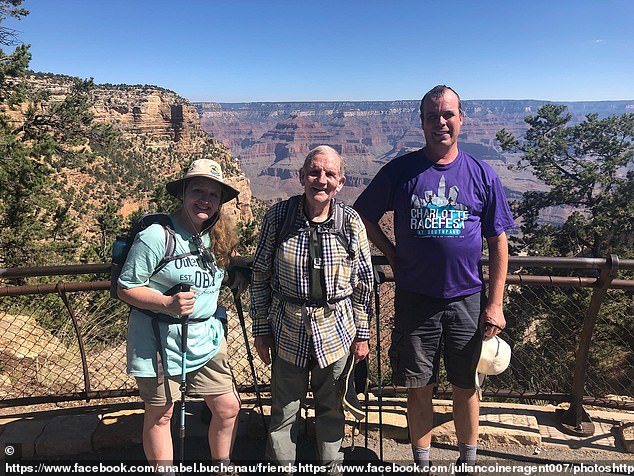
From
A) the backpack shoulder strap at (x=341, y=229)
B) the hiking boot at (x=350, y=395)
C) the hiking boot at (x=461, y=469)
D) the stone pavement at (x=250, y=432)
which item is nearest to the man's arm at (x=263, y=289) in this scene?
the backpack shoulder strap at (x=341, y=229)

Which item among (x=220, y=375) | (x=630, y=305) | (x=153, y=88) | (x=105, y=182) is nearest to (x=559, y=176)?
(x=630, y=305)

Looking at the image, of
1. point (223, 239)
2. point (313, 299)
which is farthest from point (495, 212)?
point (223, 239)

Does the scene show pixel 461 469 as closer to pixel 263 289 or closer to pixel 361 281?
pixel 361 281

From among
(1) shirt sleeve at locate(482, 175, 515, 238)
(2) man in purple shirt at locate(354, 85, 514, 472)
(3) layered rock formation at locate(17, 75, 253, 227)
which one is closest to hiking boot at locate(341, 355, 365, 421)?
(2) man in purple shirt at locate(354, 85, 514, 472)

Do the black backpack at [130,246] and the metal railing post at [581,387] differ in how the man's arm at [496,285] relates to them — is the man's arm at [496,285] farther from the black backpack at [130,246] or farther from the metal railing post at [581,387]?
the black backpack at [130,246]

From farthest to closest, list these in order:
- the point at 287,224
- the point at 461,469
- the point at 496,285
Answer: the point at 461,469 → the point at 496,285 → the point at 287,224

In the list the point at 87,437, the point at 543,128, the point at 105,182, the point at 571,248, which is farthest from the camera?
the point at 105,182

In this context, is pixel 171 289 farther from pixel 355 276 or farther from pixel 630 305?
pixel 630 305

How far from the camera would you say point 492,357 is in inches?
109

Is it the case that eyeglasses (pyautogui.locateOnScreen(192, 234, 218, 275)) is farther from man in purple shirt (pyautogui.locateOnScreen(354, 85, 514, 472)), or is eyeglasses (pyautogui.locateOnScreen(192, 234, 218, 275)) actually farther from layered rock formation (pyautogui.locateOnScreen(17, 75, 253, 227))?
layered rock formation (pyautogui.locateOnScreen(17, 75, 253, 227))

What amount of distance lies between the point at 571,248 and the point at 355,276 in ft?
69.8

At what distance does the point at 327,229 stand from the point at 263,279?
507mm

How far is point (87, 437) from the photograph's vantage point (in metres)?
3.26

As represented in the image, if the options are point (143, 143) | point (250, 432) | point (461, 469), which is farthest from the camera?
point (143, 143)
